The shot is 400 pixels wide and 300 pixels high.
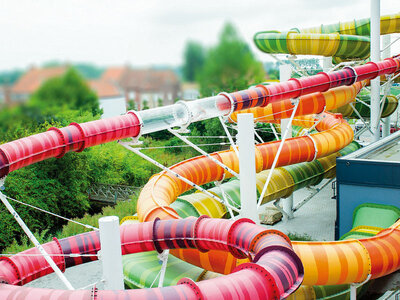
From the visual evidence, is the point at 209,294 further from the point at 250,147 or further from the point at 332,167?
the point at 332,167

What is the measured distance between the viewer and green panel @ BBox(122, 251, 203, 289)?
811 centimetres

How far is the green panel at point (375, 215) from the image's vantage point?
406 inches

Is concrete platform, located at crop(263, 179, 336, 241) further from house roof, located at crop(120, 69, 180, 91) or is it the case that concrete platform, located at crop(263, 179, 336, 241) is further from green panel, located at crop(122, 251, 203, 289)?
house roof, located at crop(120, 69, 180, 91)

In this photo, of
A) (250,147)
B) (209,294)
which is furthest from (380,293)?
(209,294)

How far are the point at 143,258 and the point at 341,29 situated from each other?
1517 cm

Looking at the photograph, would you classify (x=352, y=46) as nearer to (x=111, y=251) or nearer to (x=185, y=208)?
(x=185, y=208)

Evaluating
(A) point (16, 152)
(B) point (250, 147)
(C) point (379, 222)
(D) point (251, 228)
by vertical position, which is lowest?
(C) point (379, 222)

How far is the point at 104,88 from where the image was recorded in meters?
1.84

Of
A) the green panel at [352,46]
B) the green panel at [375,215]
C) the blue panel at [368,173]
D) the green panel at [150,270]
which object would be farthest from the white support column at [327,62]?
the green panel at [150,270]

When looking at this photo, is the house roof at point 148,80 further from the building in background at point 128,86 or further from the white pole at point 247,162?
the white pole at point 247,162

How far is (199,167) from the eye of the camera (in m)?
Answer: 11.6

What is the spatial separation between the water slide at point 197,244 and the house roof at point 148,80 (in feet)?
9.77

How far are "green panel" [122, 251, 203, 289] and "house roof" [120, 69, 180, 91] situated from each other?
20.5 feet

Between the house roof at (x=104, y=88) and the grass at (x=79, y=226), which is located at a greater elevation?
the house roof at (x=104, y=88)
